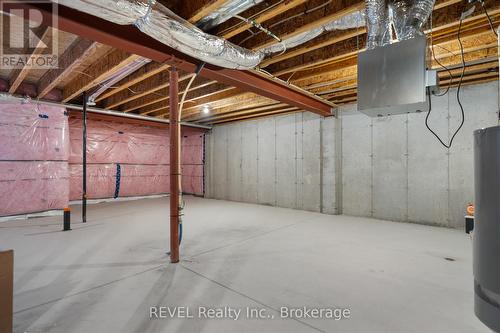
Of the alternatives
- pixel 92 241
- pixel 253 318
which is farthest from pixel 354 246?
pixel 92 241

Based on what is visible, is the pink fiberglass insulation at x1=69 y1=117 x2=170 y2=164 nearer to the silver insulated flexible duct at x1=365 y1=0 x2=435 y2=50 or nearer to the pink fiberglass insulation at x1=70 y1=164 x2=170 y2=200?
the pink fiberglass insulation at x1=70 y1=164 x2=170 y2=200

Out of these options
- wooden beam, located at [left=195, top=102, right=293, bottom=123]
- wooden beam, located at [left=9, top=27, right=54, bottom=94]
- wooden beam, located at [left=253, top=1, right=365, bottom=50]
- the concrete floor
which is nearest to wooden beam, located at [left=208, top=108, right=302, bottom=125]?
wooden beam, located at [left=195, top=102, right=293, bottom=123]

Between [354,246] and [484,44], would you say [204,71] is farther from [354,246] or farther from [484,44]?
[484,44]

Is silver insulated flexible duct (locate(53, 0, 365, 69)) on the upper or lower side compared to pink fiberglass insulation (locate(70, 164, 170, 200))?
upper

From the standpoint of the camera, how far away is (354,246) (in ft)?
10.5

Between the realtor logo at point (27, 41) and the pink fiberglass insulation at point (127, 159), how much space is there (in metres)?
2.65

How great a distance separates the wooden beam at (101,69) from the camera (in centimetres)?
317

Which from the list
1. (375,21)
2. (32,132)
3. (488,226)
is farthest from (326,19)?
(32,132)

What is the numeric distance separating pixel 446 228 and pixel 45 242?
6.00 m

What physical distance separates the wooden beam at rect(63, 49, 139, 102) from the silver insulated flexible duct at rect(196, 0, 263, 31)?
1154mm

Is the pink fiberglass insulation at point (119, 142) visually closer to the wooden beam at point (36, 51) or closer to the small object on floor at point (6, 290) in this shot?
the wooden beam at point (36, 51)

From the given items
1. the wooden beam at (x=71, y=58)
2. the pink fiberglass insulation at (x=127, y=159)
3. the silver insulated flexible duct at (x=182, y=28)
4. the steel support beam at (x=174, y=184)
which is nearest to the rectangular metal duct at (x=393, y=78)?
the silver insulated flexible duct at (x=182, y=28)

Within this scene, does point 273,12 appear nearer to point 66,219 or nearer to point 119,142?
point 66,219

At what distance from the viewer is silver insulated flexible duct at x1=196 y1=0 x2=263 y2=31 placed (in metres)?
2.04
